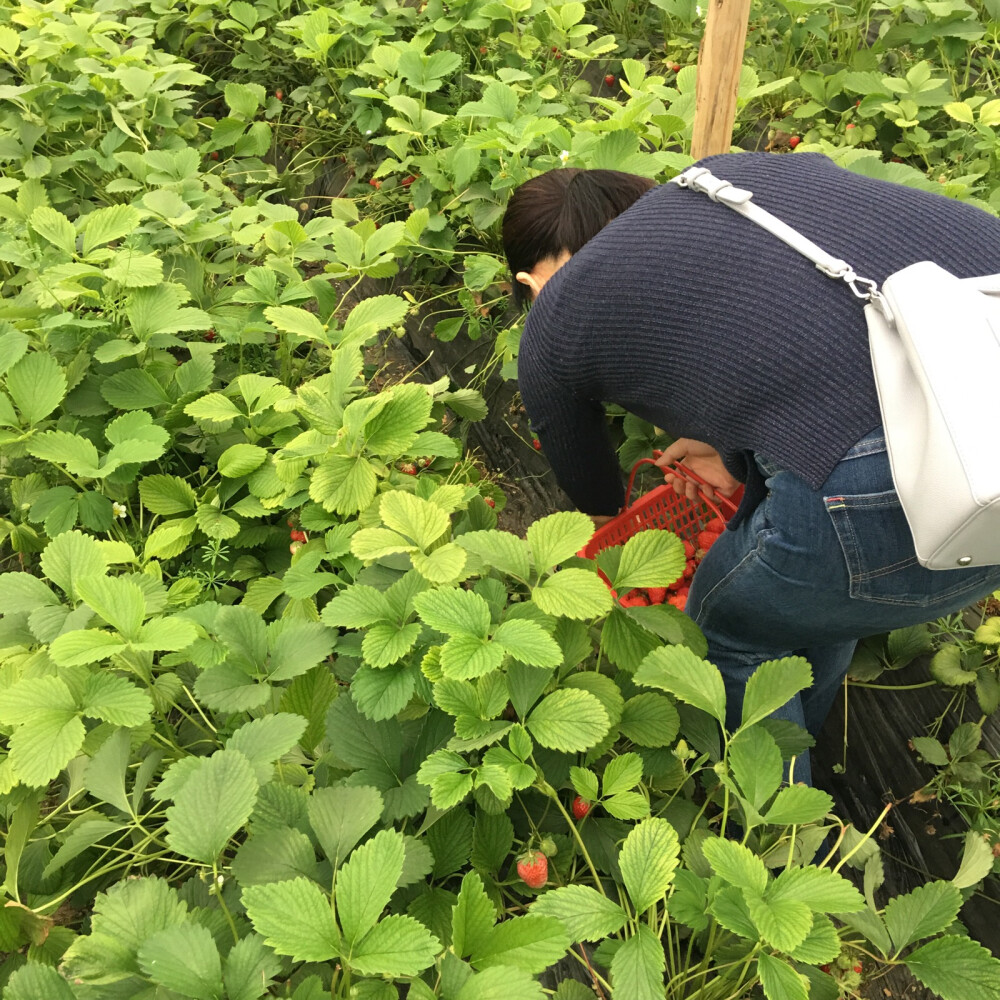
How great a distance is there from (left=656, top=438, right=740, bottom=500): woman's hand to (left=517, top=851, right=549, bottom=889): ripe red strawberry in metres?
0.88

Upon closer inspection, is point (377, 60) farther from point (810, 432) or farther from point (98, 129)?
point (810, 432)

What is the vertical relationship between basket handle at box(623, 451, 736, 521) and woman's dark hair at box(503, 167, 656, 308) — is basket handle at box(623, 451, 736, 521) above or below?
below

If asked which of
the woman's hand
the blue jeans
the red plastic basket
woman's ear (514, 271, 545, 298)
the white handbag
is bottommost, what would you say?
the red plastic basket

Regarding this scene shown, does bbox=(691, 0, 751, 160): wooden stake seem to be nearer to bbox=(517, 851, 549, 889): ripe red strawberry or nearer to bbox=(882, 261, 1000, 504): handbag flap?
bbox=(882, 261, 1000, 504): handbag flap

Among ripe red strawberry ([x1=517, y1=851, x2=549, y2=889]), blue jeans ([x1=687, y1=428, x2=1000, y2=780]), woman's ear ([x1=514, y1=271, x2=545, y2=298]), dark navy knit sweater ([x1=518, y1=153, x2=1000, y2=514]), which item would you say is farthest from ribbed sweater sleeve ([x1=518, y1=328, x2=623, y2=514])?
ripe red strawberry ([x1=517, y1=851, x2=549, y2=889])

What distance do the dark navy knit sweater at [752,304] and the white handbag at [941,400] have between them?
1.2 inches

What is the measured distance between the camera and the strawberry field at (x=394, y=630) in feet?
2.93

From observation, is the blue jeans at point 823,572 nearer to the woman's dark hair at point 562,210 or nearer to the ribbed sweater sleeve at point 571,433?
the ribbed sweater sleeve at point 571,433

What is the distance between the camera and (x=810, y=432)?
1.08 metres

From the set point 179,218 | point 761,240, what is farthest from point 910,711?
point 179,218

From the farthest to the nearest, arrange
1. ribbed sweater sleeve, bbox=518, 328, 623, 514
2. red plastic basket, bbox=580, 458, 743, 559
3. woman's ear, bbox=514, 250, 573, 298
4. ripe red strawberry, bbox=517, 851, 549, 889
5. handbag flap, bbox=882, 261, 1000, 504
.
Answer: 1. red plastic basket, bbox=580, 458, 743, 559
2. woman's ear, bbox=514, 250, 573, 298
3. ribbed sweater sleeve, bbox=518, 328, 623, 514
4. ripe red strawberry, bbox=517, 851, 549, 889
5. handbag flap, bbox=882, 261, 1000, 504

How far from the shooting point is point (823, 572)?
3.75 ft

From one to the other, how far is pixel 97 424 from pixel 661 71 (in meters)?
2.37

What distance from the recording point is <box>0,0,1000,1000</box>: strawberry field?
0.89 meters
